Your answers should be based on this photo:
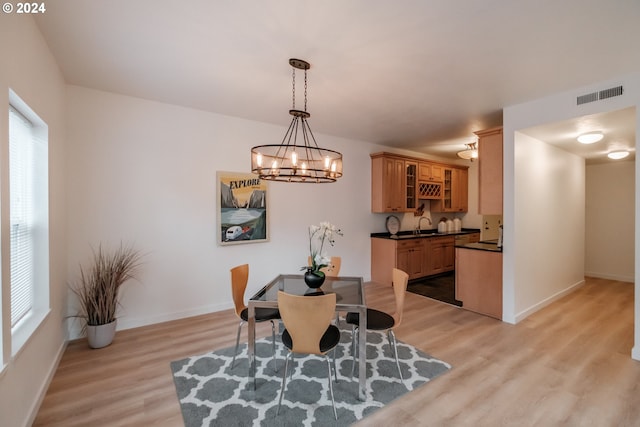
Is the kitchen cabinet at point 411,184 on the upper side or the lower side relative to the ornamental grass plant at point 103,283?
upper

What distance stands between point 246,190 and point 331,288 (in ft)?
7.00

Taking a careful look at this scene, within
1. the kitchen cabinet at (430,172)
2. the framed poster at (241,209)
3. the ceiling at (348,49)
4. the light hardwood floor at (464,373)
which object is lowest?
Answer: the light hardwood floor at (464,373)

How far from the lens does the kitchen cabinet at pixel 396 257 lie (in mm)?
5285

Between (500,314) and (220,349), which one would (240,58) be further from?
(500,314)

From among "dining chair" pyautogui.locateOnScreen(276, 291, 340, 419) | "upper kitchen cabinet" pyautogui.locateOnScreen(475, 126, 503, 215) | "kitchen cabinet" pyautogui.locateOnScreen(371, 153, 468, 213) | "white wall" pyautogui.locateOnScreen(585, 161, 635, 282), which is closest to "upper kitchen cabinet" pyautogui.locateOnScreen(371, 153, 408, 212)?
"kitchen cabinet" pyautogui.locateOnScreen(371, 153, 468, 213)

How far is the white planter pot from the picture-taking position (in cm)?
288

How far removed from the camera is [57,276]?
2664mm

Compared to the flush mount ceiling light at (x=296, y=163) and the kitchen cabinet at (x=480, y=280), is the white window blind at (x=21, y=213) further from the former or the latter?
the kitchen cabinet at (x=480, y=280)

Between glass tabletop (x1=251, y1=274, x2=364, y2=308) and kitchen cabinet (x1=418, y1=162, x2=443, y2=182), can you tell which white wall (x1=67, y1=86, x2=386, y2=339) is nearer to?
glass tabletop (x1=251, y1=274, x2=364, y2=308)

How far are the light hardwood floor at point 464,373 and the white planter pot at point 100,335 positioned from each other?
3.8 inches

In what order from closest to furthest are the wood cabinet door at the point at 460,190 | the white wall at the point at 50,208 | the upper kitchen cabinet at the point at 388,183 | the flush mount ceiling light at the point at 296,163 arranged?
1. the white wall at the point at 50,208
2. the flush mount ceiling light at the point at 296,163
3. the upper kitchen cabinet at the point at 388,183
4. the wood cabinet door at the point at 460,190

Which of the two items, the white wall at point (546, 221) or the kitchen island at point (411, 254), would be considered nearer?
the white wall at point (546, 221)

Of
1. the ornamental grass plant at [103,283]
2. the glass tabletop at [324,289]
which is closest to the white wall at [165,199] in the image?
the ornamental grass plant at [103,283]

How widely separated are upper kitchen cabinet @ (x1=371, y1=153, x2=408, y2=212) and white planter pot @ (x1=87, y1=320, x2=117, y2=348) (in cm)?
441
